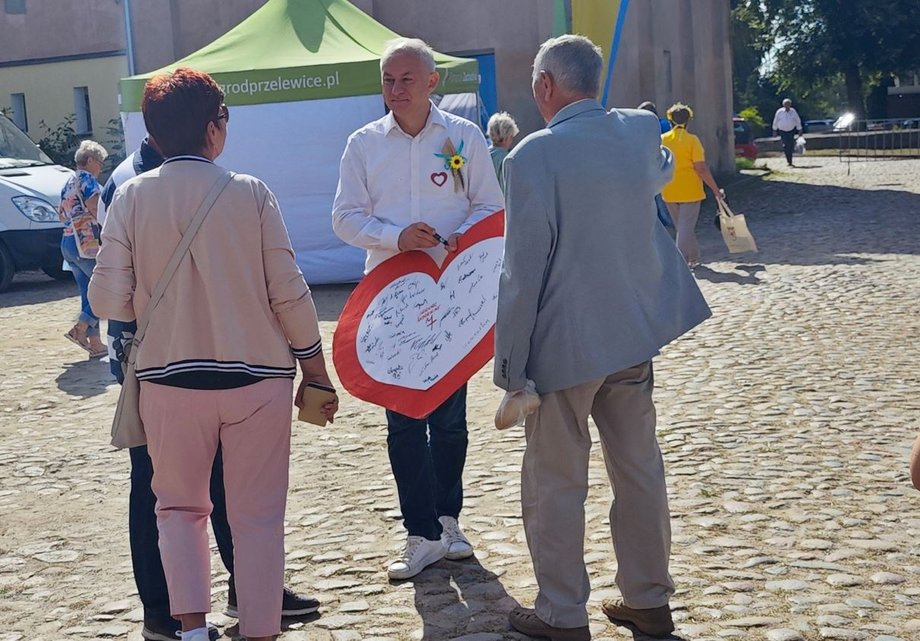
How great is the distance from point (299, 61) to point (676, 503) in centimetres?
968

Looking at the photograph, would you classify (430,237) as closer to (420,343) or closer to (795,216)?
(420,343)

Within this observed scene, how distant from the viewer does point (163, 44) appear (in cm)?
2350

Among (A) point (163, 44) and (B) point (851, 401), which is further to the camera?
(A) point (163, 44)

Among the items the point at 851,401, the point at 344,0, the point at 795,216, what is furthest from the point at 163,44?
the point at 851,401

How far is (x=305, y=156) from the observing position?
1423 cm

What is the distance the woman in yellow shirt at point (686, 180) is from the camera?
564 inches

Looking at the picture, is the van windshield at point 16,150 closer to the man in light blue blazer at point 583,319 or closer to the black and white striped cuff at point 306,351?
the black and white striped cuff at point 306,351

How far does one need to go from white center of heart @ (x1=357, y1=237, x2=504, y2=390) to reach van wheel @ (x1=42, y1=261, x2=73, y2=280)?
12469 mm

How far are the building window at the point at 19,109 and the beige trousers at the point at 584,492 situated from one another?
27413 millimetres

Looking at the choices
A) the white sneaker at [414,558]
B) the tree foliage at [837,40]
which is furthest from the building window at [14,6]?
the tree foliage at [837,40]

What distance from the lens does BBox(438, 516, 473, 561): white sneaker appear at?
502 cm

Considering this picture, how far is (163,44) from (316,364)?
20.7 metres

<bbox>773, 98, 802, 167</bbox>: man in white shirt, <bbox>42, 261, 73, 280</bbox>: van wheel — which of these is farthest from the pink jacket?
<bbox>773, 98, 802, 167</bbox>: man in white shirt

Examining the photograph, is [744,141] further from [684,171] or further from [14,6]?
[684,171]
